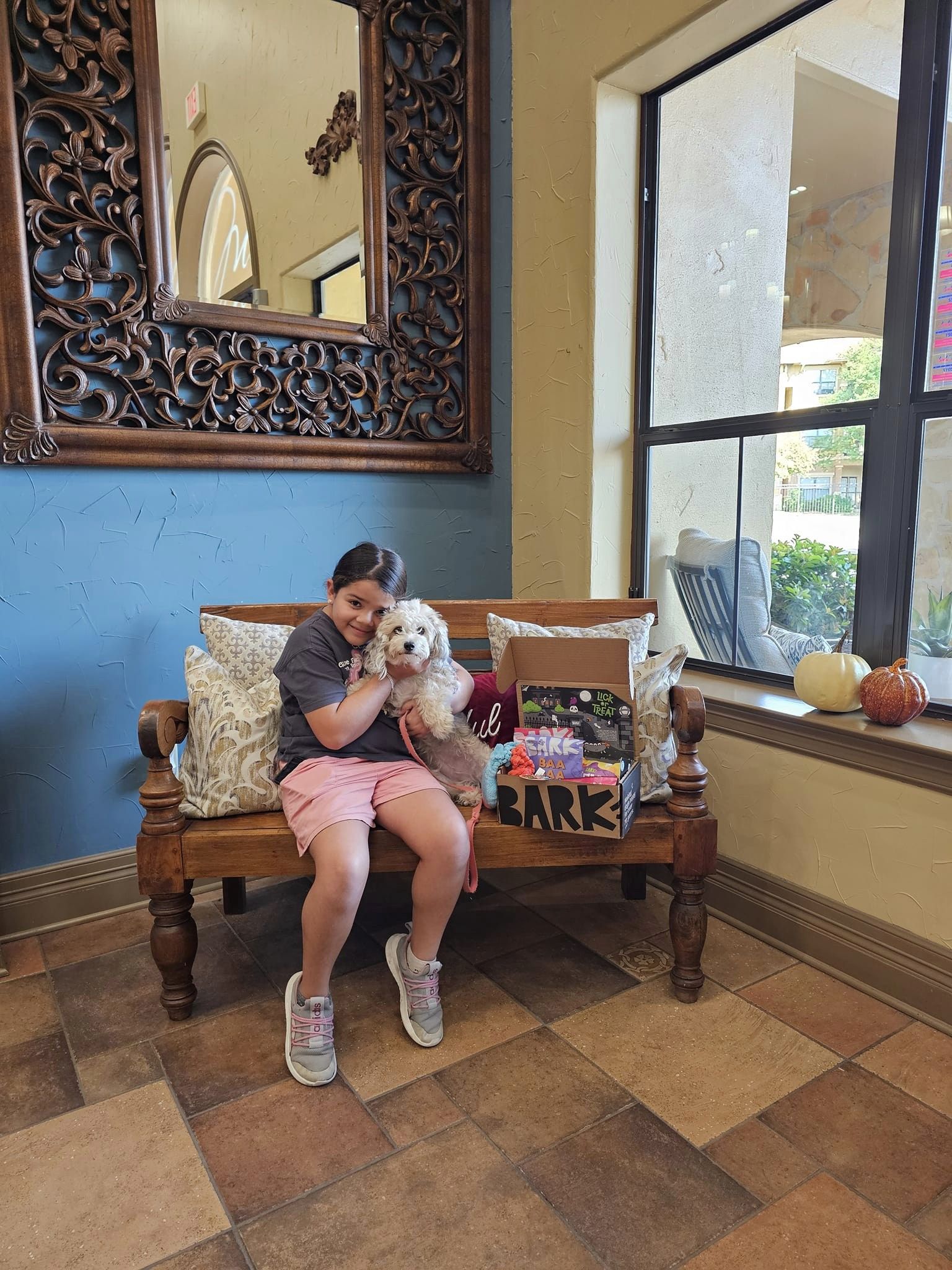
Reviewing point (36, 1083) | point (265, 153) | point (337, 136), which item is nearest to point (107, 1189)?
point (36, 1083)

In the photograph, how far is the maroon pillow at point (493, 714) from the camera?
2.08 meters

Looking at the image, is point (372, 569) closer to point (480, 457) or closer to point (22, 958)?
point (480, 457)

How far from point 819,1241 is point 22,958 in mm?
1951

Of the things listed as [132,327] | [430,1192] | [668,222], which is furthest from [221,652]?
[668,222]

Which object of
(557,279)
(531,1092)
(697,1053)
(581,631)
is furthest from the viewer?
(557,279)

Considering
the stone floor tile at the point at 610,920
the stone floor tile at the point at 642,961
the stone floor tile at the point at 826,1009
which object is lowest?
the stone floor tile at the point at 610,920

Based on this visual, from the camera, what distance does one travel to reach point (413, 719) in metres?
1.92

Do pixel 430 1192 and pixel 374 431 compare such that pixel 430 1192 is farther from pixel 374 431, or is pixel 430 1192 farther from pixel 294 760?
pixel 374 431

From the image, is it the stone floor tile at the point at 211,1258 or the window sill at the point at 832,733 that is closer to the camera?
the stone floor tile at the point at 211,1258

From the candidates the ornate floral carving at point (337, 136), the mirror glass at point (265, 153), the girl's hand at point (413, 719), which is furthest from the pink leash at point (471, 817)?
Answer: the ornate floral carving at point (337, 136)

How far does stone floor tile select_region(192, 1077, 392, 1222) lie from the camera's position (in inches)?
55.7

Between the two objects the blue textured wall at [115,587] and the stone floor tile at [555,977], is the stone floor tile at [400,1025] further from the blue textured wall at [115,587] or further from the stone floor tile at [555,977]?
the blue textured wall at [115,587]

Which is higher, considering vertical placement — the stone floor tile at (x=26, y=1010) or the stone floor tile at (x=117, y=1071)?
the stone floor tile at (x=117, y=1071)

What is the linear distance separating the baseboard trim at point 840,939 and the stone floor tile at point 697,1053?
0.93 ft
